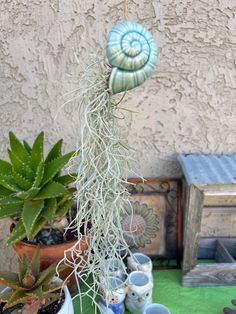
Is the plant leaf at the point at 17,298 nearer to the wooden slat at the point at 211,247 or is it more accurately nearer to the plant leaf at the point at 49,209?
the plant leaf at the point at 49,209

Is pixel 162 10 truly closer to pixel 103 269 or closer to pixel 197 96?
pixel 197 96

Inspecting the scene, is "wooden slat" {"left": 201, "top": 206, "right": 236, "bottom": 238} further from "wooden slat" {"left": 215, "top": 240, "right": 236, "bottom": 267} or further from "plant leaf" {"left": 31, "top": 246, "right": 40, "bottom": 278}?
"plant leaf" {"left": 31, "top": 246, "right": 40, "bottom": 278}

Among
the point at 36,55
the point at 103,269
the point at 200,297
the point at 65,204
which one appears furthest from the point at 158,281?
the point at 36,55

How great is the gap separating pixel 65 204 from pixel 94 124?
0.32 m

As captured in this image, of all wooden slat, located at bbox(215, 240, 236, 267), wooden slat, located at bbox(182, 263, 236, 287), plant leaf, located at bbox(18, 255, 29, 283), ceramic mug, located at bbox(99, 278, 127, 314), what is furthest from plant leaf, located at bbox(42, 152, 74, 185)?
wooden slat, located at bbox(215, 240, 236, 267)

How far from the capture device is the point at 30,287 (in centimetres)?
88

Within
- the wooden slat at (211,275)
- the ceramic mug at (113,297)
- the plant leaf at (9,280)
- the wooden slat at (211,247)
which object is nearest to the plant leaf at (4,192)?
the plant leaf at (9,280)

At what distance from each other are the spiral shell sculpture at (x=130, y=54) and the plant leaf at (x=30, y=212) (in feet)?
1.39

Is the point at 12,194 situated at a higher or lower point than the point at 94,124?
lower

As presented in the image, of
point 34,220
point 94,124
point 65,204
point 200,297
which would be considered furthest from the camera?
point 200,297

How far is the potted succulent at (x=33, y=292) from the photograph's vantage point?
85cm

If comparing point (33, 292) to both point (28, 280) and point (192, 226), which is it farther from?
point (192, 226)

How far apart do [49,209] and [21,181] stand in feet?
0.36

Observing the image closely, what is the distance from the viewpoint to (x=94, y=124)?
787 millimetres
